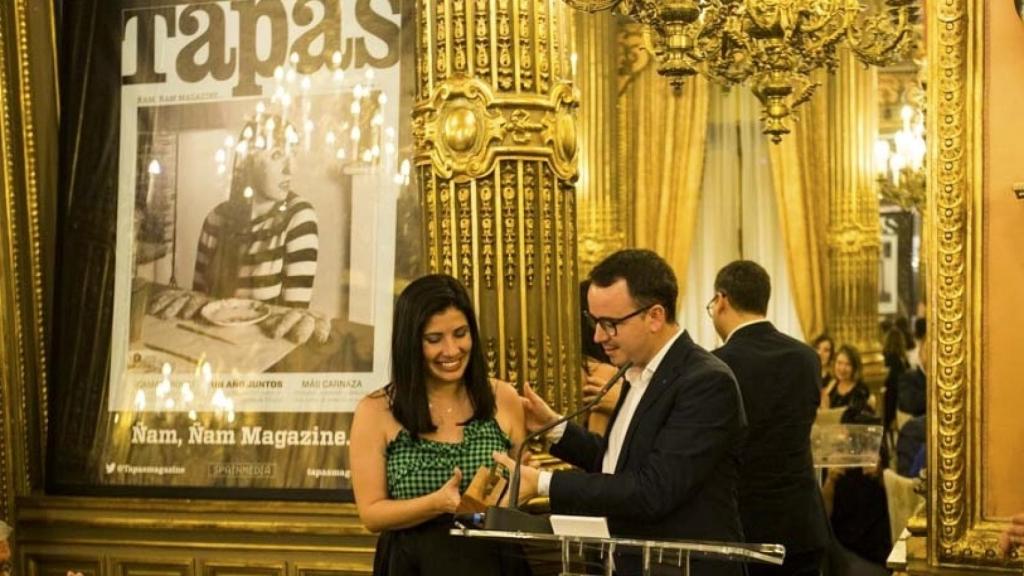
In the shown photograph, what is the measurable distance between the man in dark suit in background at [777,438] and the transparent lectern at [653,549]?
202cm

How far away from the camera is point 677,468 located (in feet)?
12.2

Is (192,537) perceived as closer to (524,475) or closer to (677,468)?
(524,475)

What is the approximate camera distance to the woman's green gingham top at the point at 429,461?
423 centimetres

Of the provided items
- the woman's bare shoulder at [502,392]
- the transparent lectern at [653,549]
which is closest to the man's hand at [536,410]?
the woman's bare shoulder at [502,392]

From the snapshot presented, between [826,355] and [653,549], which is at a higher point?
[653,549]

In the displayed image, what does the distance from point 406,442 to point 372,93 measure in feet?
5.99

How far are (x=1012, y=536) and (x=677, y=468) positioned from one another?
2.60ft

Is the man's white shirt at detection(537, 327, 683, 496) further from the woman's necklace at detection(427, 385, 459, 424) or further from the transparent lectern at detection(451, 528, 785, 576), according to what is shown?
the woman's necklace at detection(427, 385, 459, 424)

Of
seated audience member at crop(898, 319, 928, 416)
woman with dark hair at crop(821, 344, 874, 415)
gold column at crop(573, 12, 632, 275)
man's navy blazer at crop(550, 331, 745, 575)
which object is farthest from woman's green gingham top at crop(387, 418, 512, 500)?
Result: gold column at crop(573, 12, 632, 275)

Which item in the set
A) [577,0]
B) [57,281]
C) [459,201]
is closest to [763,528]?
[459,201]

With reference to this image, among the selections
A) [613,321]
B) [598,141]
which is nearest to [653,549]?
[613,321]

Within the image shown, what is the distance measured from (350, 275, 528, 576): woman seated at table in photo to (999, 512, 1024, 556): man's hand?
3.83 ft

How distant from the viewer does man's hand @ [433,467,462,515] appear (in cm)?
405

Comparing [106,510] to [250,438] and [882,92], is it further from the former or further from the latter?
[882,92]
